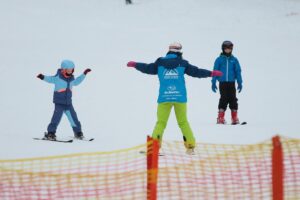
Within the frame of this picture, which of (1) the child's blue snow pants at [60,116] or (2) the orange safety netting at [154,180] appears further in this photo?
(1) the child's blue snow pants at [60,116]

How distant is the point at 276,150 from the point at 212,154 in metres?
3.59

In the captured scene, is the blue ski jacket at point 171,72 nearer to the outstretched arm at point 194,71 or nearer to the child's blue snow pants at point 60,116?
the outstretched arm at point 194,71

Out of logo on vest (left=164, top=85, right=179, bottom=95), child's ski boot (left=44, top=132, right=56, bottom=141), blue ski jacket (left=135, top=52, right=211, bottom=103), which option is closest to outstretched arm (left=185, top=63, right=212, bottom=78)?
blue ski jacket (left=135, top=52, right=211, bottom=103)

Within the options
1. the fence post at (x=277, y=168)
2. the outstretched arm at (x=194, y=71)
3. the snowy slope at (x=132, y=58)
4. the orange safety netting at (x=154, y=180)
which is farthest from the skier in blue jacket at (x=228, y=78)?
the fence post at (x=277, y=168)

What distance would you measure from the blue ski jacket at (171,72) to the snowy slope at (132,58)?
64.0 inches

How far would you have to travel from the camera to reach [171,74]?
732 centimetres

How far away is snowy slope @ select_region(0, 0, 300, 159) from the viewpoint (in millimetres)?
9938

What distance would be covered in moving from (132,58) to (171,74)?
11.6 metres

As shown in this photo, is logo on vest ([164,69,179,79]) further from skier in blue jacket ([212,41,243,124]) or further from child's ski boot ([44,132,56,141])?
→ skier in blue jacket ([212,41,243,124])

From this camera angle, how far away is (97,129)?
10.4 meters

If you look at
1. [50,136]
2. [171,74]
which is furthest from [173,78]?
[50,136]

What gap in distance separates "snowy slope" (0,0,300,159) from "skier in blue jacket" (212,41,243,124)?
47 centimetres

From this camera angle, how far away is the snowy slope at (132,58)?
9.94 meters

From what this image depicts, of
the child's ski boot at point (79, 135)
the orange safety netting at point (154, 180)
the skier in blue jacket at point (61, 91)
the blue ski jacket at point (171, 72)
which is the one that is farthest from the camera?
the child's ski boot at point (79, 135)
